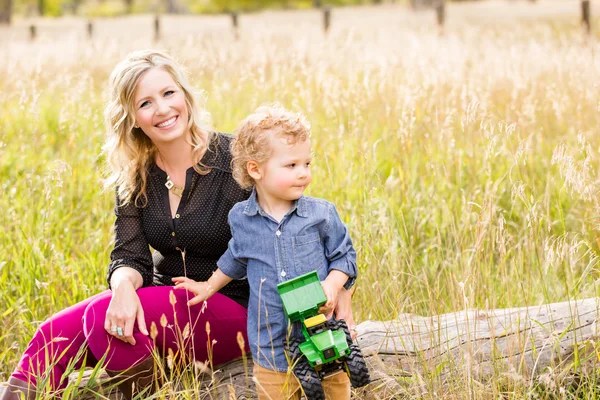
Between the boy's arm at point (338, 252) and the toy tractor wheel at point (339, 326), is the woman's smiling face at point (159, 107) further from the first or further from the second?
the toy tractor wheel at point (339, 326)

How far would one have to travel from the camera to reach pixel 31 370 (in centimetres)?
263

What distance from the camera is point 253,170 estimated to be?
248cm

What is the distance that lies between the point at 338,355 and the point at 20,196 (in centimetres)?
254

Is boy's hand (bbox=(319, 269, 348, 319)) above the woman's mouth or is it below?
below


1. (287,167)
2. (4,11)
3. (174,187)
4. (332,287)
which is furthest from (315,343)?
(4,11)

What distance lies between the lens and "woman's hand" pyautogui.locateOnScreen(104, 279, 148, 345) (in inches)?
103

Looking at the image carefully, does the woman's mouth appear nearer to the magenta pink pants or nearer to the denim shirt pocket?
the magenta pink pants

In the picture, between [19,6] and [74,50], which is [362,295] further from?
[19,6]

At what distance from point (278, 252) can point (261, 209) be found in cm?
16

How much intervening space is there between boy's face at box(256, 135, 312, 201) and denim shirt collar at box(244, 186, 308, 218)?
0.04 meters

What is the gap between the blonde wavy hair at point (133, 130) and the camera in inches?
114

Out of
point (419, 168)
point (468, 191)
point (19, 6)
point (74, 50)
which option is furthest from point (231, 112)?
point (19, 6)

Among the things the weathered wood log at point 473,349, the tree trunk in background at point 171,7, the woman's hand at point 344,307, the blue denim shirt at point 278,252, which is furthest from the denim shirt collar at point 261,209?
the tree trunk in background at point 171,7

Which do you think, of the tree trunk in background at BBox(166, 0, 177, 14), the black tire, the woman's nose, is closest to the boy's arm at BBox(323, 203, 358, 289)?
the black tire
